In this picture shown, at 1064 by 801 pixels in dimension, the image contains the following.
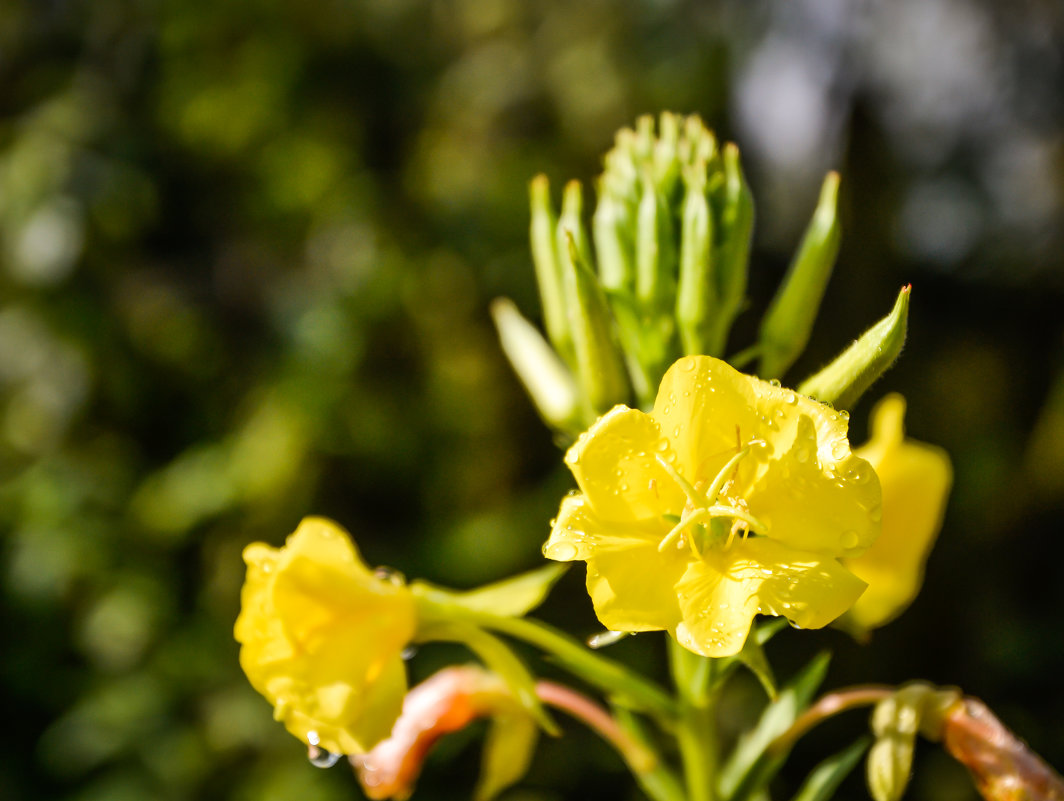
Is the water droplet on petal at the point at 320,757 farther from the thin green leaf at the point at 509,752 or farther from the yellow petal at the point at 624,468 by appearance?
the yellow petal at the point at 624,468

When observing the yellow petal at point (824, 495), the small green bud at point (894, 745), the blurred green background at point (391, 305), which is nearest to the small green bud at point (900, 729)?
the small green bud at point (894, 745)

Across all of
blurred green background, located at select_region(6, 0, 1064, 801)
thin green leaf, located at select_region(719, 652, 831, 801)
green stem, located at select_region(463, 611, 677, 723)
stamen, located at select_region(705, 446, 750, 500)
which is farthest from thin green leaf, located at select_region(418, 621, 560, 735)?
blurred green background, located at select_region(6, 0, 1064, 801)

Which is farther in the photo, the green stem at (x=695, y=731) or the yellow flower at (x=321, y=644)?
the green stem at (x=695, y=731)

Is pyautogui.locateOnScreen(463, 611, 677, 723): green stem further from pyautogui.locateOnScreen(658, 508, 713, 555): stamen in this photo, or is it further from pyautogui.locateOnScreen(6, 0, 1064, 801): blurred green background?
pyautogui.locateOnScreen(6, 0, 1064, 801): blurred green background

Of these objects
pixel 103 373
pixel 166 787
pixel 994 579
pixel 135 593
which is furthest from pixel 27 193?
pixel 994 579

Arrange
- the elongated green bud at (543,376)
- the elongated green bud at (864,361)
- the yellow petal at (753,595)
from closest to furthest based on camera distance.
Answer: the yellow petal at (753,595)
the elongated green bud at (864,361)
the elongated green bud at (543,376)

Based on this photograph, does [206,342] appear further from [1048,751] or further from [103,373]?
[1048,751]
